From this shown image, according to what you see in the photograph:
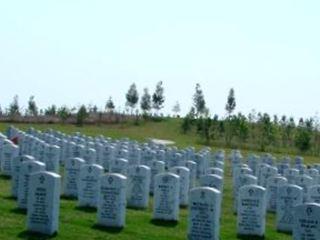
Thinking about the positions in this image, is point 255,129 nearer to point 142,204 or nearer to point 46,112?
point 46,112

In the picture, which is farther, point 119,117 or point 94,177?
point 119,117

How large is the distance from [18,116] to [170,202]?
46.2m

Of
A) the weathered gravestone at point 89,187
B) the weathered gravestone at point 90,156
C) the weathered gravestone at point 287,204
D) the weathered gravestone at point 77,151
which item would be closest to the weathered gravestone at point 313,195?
the weathered gravestone at point 287,204

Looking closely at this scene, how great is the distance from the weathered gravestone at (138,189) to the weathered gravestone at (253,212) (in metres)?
3.45

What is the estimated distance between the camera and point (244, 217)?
653 inches

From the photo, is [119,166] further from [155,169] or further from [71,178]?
[71,178]

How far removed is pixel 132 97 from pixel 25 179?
5883 centimetres

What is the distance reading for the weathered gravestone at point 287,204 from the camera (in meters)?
17.7

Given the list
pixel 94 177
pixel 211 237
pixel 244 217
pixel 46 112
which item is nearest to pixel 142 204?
pixel 94 177

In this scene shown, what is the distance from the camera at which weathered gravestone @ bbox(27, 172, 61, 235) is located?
14711 mm

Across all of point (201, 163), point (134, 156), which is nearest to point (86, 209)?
point (134, 156)

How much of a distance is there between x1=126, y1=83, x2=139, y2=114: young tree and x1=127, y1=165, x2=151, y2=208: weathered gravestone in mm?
55576

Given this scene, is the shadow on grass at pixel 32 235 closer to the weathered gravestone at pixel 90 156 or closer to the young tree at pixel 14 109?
the weathered gravestone at pixel 90 156

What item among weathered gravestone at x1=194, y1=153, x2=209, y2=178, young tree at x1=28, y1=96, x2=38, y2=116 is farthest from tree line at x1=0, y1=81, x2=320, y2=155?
weathered gravestone at x1=194, y1=153, x2=209, y2=178
